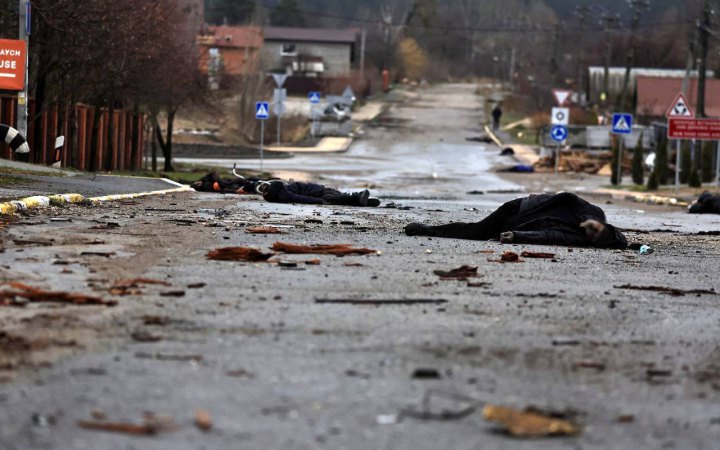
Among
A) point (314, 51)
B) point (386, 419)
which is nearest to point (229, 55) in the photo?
point (314, 51)

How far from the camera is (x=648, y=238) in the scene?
17969 mm

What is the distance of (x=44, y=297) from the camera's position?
812 centimetres

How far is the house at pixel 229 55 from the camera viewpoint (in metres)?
55.8

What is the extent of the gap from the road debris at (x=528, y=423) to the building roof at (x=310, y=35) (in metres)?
136

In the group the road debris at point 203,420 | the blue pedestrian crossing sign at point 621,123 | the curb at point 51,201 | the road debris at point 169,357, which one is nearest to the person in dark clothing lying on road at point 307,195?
the curb at point 51,201

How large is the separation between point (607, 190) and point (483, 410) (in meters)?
37.4

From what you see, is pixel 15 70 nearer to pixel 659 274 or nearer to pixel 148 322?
pixel 659 274

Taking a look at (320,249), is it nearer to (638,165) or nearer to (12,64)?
(12,64)

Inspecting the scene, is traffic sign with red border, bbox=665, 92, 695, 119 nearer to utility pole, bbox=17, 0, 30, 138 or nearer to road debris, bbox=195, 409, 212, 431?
utility pole, bbox=17, 0, 30, 138

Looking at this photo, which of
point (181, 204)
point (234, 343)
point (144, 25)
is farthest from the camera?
point (144, 25)

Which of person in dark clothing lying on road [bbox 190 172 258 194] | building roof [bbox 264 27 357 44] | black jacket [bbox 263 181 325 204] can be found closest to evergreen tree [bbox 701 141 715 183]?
person in dark clothing lying on road [bbox 190 172 258 194]

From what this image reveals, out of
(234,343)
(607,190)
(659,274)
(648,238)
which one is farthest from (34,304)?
(607,190)

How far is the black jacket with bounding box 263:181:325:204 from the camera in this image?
21938 millimetres

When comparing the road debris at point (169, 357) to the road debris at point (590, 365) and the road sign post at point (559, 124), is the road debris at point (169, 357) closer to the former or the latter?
the road debris at point (590, 365)
